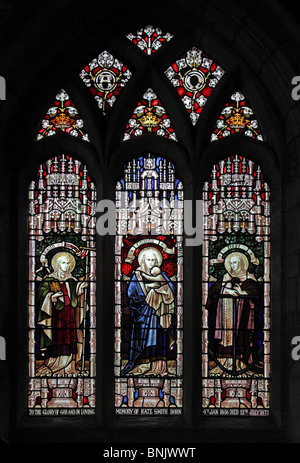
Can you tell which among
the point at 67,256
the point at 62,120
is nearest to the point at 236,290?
the point at 67,256

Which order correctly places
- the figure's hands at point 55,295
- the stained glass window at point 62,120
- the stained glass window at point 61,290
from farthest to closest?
the stained glass window at point 62,120 → the figure's hands at point 55,295 → the stained glass window at point 61,290

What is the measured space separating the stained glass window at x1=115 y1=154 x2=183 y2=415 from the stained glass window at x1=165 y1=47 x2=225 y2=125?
0.69 metres

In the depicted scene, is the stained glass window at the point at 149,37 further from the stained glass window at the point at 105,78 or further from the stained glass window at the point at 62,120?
the stained glass window at the point at 62,120

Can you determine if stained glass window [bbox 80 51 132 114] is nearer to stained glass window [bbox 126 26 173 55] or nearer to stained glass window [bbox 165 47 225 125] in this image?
stained glass window [bbox 126 26 173 55]

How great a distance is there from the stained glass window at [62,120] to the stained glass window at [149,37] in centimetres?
85

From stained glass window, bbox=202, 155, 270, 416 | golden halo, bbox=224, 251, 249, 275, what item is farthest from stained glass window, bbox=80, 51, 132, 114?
golden halo, bbox=224, 251, 249, 275

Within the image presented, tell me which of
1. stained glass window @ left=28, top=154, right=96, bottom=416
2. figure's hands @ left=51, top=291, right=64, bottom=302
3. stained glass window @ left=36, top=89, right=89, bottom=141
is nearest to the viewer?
stained glass window @ left=28, top=154, right=96, bottom=416

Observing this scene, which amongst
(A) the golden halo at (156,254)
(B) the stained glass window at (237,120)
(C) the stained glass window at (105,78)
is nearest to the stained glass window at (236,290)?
(B) the stained glass window at (237,120)

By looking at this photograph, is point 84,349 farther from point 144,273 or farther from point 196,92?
point 196,92

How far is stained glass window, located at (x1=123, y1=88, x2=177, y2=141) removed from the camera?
749 cm

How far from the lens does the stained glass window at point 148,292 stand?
7.18 m

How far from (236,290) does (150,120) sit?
179 cm

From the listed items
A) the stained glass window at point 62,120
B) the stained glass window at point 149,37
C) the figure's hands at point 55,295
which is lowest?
the figure's hands at point 55,295

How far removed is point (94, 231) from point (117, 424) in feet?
5.73
